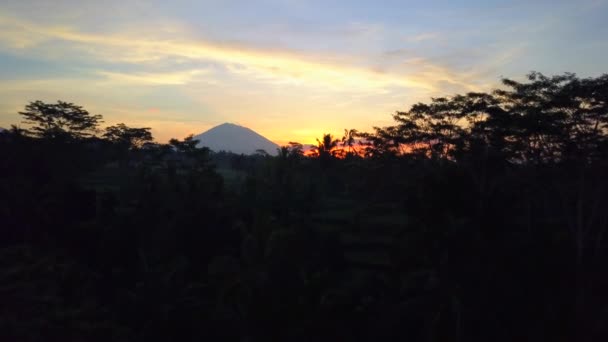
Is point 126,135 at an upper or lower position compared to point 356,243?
upper

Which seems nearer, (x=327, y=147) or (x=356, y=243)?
(x=356, y=243)

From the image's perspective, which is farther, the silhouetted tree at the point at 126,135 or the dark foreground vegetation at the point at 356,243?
the silhouetted tree at the point at 126,135

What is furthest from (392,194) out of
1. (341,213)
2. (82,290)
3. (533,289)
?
(82,290)

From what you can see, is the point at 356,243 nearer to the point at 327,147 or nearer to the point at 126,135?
the point at 327,147

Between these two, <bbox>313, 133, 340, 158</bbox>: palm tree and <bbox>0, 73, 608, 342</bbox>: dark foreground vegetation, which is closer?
<bbox>0, 73, 608, 342</bbox>: dark foreground vegetation

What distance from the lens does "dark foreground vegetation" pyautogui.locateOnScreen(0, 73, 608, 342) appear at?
13.2 m

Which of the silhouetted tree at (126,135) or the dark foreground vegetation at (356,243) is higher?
the silhouetted tree at (126,135)

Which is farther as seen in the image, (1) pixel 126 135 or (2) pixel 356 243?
(1) pixel 126 135

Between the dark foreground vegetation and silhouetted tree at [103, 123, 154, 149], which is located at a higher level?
silhouetted tree at [103, 123, 154, 149]

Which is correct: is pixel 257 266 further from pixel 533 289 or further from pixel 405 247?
pixel 533 289

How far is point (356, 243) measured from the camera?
2302 cm

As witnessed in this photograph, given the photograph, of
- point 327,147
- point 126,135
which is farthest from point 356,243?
point 126,135

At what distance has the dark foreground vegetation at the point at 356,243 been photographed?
13211 mm

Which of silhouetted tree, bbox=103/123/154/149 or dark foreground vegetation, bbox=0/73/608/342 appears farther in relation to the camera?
silhouetted tree, bbox=103/123/154/149
